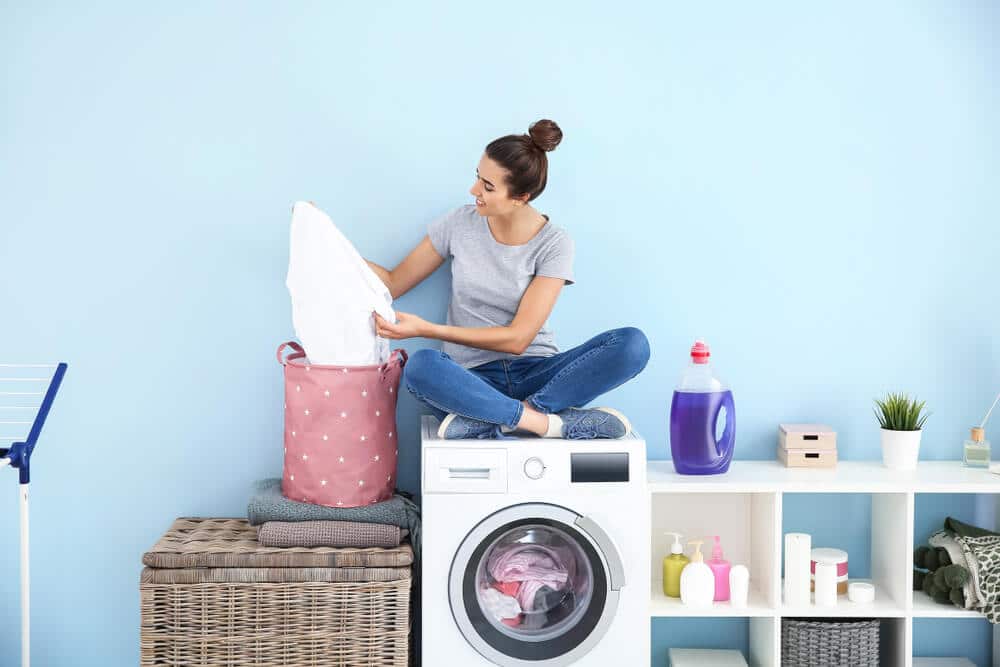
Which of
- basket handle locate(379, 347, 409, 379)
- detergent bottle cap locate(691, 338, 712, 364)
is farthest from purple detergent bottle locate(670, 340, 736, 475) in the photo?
basket handle locate(379, 347, 409, 379)

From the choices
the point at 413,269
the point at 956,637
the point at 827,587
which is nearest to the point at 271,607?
the point at 413,269

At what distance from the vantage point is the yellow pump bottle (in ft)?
9.34

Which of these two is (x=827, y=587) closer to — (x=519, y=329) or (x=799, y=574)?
(x=799, y=574)

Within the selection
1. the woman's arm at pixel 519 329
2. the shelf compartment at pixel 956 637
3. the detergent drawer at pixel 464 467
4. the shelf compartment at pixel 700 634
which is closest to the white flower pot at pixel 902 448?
the shelf compartment at pixel 956 637

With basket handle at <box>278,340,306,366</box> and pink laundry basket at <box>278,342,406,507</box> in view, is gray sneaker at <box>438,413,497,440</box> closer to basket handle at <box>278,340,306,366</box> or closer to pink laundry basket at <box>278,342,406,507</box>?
pink laundry basket at <box>278,342,406,507</box>

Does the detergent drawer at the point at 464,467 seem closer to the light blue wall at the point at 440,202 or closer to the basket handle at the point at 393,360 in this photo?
the basket handle at the point at 393,360

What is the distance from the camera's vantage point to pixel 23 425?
2.95m

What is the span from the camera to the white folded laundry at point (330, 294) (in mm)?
2492

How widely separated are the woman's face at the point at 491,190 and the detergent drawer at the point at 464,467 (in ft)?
2.08

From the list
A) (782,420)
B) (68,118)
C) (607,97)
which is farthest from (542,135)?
(68,118)

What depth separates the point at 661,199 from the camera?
300 cm

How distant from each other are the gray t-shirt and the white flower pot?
960 mm

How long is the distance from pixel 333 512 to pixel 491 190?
2.97 ft

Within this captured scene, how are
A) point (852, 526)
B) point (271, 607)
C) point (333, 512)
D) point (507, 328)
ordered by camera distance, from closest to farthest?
point (271, 607), point (333, 512), point (507, 328), point (852, 526)
